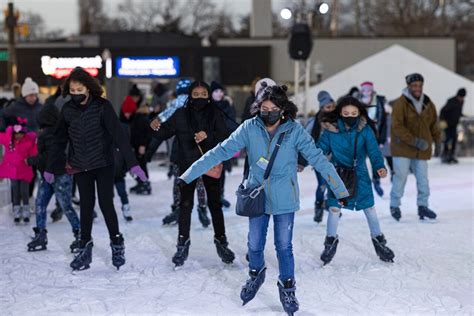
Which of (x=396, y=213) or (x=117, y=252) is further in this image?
(x=396, y=213)

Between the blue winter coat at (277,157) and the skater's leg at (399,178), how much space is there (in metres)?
3.77

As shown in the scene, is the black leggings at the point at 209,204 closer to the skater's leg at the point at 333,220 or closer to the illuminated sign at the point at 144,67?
the skater's leg at the point at 333,220

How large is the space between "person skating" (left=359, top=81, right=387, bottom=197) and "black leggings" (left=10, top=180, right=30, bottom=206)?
453 centimetres

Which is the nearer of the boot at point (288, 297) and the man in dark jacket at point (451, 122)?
the boot at point (288, 297)

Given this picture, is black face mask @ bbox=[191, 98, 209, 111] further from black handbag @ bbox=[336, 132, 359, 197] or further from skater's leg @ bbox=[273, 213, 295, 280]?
skater's leg @ bbox=[273, 213, 295, 280]

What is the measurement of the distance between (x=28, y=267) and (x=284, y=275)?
2.39 meters

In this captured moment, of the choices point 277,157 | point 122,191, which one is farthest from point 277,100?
point 122,191

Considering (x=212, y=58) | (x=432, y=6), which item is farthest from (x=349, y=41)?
(x=432, y=6)

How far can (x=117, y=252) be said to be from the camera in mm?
5930

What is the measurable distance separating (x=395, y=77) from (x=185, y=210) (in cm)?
1935

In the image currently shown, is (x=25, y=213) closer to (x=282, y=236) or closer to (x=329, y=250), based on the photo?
(x=329, y=250)

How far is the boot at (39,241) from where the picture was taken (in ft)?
22.0

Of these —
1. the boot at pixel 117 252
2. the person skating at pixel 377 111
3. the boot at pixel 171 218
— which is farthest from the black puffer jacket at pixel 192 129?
the person skating at pixel 377 111

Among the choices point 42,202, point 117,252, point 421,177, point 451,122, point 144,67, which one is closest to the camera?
point 117,252
